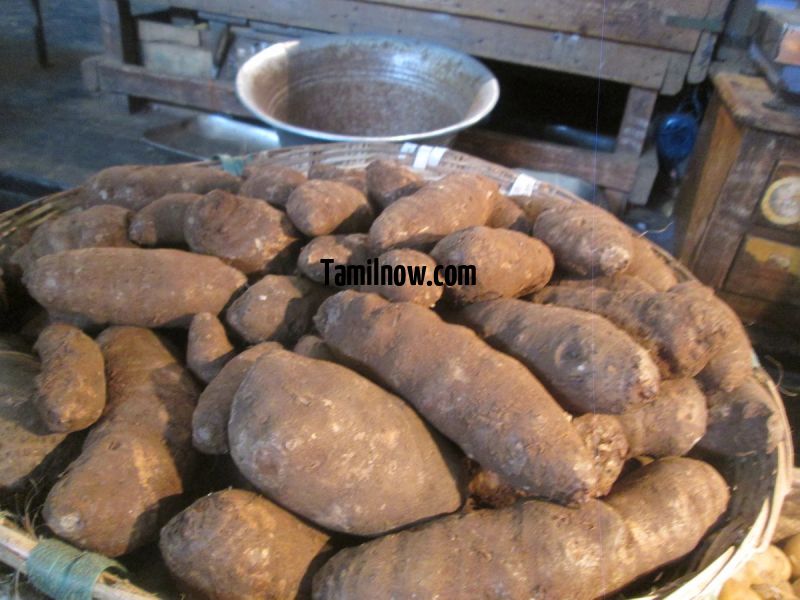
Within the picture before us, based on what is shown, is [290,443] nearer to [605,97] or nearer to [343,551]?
[343,551]

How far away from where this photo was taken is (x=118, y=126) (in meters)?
2.79

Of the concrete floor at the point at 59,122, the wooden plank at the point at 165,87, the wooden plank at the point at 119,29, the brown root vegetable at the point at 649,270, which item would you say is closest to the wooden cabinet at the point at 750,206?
the brown root vegetable at the point at 649,270

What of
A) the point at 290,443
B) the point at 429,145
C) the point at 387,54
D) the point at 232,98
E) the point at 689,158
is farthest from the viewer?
the point at 232,98

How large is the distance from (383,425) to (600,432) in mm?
308

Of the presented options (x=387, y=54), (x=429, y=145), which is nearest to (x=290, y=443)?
(x=429, y=145)

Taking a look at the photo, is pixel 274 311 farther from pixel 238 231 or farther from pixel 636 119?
pixel 636 119

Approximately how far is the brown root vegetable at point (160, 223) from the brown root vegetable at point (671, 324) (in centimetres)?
78

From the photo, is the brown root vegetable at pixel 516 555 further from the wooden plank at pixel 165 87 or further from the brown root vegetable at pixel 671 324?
the wooden plank at pixel 165 87

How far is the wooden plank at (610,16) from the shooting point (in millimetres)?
1986

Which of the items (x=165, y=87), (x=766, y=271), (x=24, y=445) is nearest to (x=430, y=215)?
(x=24, y=445)

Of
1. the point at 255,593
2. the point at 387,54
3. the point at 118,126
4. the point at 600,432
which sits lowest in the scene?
the point at 118,126

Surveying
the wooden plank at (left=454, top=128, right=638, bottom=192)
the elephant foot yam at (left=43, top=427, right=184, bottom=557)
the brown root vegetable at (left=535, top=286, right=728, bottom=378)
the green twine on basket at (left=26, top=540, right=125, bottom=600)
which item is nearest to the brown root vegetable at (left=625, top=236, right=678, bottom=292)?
the brown root vegetable at (left=535, top=286, right=728, bottom=378)

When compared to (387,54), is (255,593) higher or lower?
lower

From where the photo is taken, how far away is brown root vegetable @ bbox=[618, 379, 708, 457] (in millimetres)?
897
